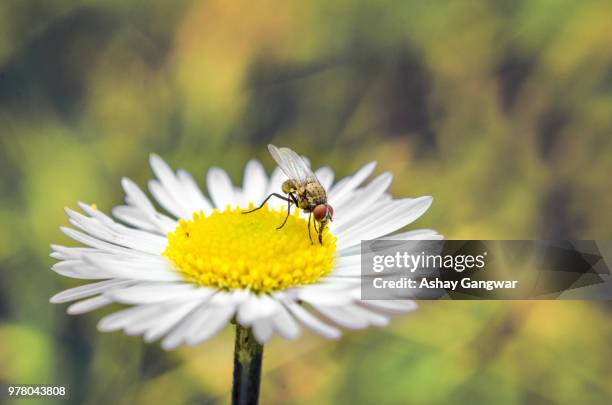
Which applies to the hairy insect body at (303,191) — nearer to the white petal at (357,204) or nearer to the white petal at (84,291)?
the white petal at (357,204)

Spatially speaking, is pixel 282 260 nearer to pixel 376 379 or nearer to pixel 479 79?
pixel 376 379

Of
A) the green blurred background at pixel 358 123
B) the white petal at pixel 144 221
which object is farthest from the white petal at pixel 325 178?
the green blurred background at pixel 358 123

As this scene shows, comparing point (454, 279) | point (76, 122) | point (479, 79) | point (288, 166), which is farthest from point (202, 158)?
point (454, 279)

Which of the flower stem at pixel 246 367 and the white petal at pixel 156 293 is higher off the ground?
the white petal at pixel 156 293

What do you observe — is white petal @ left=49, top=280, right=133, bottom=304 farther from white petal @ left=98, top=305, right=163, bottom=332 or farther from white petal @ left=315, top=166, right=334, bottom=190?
white petal @ left=315, top=166, right=334, bottom=190

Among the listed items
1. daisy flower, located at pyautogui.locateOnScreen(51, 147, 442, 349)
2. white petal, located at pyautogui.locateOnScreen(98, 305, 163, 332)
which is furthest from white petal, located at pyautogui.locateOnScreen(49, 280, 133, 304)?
white petal, located at pyautogui.locateOnScreen(98, 305, 163, 332)

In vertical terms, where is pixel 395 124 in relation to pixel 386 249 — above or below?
above

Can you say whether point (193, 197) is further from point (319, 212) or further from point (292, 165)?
point (319, 212)
